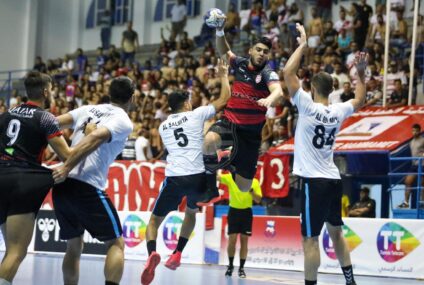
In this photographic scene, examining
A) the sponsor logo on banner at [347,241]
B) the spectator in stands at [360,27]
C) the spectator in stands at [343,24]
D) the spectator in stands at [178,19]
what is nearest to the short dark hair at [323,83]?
the sponsor logo on banner at [347,241]

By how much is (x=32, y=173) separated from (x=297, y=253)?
31.2 ft

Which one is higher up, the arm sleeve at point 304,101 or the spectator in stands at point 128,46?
the spectator in stands at point 128,46

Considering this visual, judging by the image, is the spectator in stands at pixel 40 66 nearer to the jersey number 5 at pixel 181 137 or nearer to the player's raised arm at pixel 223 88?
the jersey number 5 at pixel 181 137

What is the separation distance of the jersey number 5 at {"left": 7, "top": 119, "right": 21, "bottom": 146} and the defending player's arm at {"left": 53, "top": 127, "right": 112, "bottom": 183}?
0.59 m

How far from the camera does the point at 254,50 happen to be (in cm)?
1273

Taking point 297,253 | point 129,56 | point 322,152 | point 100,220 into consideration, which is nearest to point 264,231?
point 297,253

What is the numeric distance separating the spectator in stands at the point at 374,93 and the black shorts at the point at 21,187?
13.7 metres

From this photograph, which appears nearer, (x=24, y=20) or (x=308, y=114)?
(x=308, y=114)

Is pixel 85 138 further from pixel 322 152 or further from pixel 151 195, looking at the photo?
pixel 151 195

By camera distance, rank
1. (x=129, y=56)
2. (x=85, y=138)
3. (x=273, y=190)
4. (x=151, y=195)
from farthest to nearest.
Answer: (x=129, y=56) < (x=151, y=195) < (x=273, y=190) < (x=85, y=138)

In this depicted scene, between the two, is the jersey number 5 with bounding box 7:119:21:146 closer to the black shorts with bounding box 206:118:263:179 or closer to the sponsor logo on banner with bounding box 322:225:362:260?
the black shorts with bounding box 206:118:263:179

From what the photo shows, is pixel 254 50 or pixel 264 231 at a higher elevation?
pixel 254 50

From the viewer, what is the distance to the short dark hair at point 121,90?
8914mm

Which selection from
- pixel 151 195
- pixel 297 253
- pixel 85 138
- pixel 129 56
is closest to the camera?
pixel 85 138
